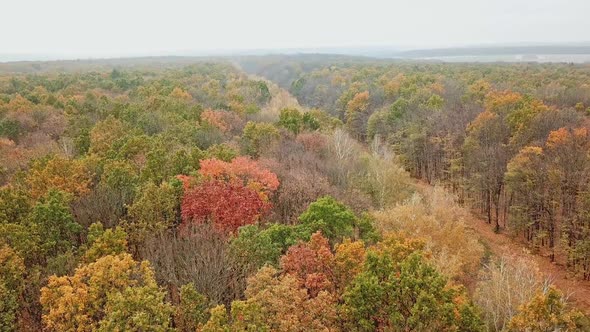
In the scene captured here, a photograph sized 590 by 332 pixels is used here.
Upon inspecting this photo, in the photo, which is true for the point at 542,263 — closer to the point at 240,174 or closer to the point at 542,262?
the point at 542,262

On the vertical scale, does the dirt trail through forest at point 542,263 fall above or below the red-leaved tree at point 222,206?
below

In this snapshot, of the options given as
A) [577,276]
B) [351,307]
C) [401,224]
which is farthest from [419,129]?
[351,307]

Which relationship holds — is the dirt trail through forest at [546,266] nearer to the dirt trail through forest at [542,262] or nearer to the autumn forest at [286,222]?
the dirt trail through forest at [542,262]

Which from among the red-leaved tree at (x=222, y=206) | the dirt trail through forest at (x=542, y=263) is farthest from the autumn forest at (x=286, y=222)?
the dirt trail through forest at (x=542, y=263)

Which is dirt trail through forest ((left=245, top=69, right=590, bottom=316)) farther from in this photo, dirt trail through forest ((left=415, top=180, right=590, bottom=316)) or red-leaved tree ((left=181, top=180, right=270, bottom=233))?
red-leaved tree ((left=181, top=180, right=270, bottom=233))

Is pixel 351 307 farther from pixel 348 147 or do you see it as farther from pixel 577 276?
pixel 348 147

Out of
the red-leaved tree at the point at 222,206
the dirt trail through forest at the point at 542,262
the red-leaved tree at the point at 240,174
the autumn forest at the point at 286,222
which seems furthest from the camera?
the dirt trail through forest at the point at 542,262

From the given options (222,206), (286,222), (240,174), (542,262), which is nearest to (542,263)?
(542,262)

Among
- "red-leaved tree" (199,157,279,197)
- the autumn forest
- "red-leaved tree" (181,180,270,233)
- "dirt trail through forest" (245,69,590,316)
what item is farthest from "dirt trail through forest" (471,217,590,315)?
"red-leaved tree" (181,180,270,233)
